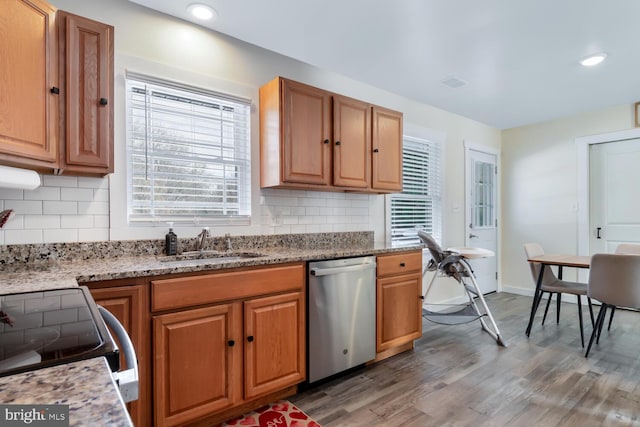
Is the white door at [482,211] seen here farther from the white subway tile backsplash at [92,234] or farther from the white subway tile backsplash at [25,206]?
the white subway tile backsplash at [25,206]

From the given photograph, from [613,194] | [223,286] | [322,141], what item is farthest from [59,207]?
[613,194]

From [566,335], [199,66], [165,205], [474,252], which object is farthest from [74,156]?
[566,335]

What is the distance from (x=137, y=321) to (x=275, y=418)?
3.22 feet

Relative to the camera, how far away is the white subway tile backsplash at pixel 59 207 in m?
1.96

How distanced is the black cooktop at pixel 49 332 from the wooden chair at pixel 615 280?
11.4 ft

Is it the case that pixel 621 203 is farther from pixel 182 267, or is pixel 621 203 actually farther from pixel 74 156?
pixel 74 156

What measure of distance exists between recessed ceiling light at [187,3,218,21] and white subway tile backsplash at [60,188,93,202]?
131cm

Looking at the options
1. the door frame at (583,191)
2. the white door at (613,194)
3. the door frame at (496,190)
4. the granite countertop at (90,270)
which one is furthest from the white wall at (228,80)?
the white door at (613,194)

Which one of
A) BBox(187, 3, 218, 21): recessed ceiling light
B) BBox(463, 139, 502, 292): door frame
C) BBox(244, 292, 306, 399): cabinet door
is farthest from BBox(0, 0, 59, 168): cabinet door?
BBox(463, 139, 502, 292): door frame

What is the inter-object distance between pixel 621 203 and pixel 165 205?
16.9 ft

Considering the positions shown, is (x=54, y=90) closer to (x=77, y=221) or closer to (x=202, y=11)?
(x=77, y=221)

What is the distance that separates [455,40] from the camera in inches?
105

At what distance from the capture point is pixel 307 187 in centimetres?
276

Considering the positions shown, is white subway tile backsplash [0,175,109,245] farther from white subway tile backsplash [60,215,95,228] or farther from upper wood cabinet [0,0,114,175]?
upper wood cabinet [0,0,114,175]
